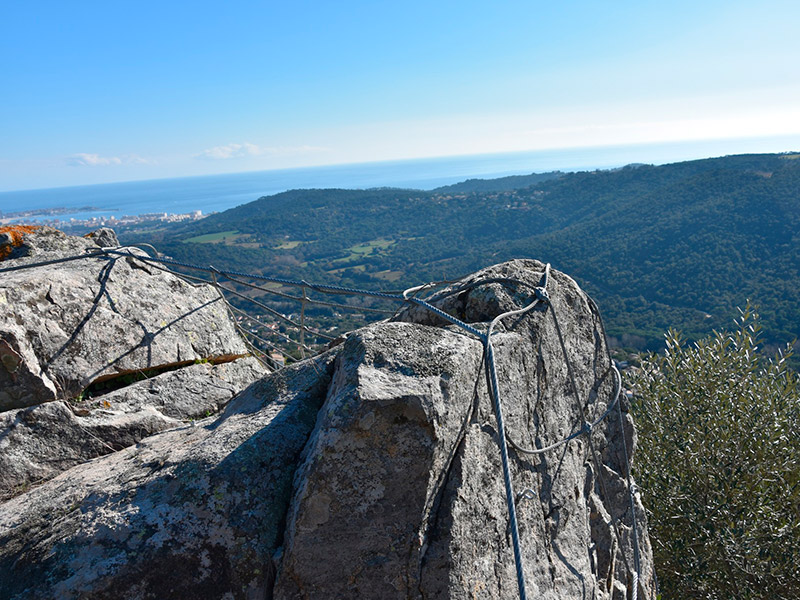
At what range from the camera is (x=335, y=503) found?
10.1ft

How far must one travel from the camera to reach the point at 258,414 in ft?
13.4

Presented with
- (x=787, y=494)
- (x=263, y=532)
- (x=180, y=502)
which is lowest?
(x=787, y=494)

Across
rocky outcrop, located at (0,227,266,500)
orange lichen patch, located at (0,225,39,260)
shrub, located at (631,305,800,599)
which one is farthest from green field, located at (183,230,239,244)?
shrub, located at (631,305,800,599)

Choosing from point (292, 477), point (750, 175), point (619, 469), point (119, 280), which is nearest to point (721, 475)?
point (619, 469)

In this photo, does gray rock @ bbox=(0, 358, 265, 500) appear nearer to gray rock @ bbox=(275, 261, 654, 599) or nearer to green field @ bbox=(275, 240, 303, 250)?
gray rock @ bbox=(275, 261, 654, 599)

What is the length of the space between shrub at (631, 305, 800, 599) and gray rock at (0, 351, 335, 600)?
7.86 m

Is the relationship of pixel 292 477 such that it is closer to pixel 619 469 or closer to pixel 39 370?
pixel 39 370

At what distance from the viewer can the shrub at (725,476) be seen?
25.6ft

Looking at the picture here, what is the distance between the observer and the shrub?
7816 millimetres

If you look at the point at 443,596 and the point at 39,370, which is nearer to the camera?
the point at 443,596

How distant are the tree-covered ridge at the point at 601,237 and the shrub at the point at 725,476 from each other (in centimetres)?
3726

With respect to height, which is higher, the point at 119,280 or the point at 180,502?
the point at 119,280

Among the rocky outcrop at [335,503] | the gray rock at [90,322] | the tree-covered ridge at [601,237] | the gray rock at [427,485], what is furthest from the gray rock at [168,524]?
the tree-covered ridge at [601,237]

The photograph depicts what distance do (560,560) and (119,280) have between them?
6.13 metres
